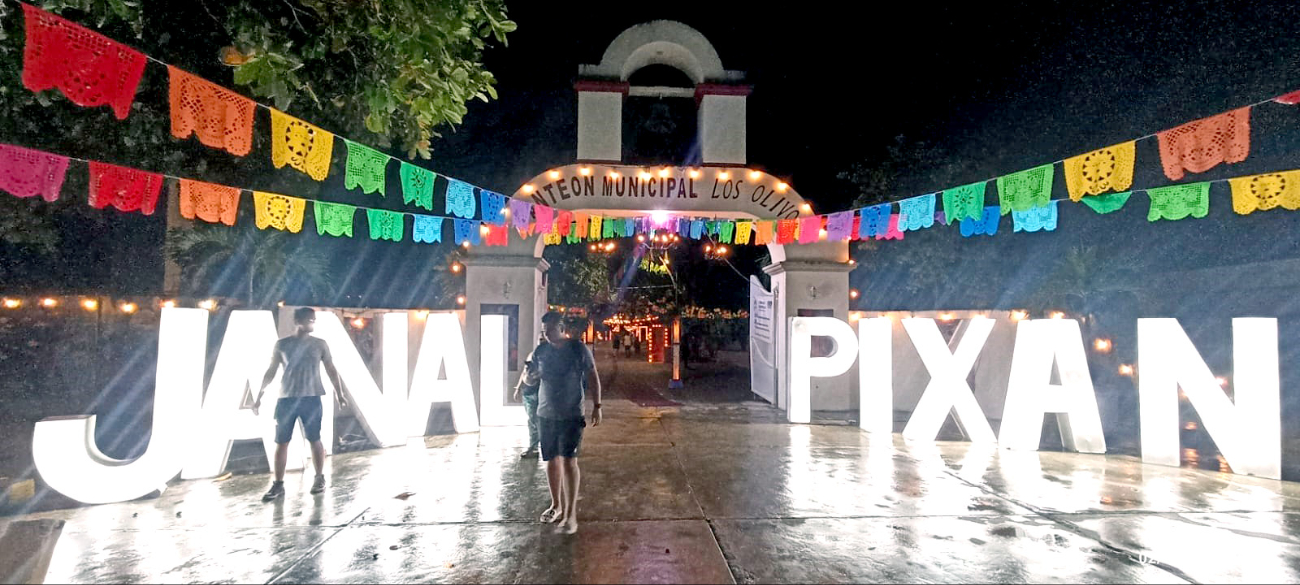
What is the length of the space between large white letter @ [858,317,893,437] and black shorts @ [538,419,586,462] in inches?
214

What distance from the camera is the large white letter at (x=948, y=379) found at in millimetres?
8234

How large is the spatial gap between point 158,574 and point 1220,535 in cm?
747

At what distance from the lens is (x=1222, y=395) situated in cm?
680

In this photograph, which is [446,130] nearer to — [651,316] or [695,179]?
[695,179]

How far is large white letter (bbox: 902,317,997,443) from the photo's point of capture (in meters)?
8.23

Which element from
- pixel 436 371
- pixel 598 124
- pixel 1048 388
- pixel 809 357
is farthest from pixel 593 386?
pixel 598 124

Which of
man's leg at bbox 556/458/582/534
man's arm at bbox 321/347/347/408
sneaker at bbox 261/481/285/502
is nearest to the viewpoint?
man's leg at bbox 556/458/582/534

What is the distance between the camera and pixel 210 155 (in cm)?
777

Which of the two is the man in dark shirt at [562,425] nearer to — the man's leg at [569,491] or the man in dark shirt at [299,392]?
the man's leg at [569,491]

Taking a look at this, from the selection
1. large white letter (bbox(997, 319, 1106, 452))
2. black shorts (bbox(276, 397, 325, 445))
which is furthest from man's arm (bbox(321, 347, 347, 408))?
large white letter (bbox(997, 319, 1106, 452))

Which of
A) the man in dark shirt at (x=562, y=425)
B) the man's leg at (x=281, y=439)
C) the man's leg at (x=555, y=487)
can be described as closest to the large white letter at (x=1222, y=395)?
the man in dark shirt at (x=562, y=425)

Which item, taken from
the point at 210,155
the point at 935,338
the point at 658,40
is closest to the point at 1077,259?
the point at 935,338

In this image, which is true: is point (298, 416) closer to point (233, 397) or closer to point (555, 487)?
point (233, 397)

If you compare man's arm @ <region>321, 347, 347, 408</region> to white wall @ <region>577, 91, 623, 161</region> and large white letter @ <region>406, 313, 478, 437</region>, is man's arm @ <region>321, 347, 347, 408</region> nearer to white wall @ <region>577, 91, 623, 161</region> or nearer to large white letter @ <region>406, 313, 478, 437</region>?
large white letter @ <region>406, 313, 478, 437</region>
